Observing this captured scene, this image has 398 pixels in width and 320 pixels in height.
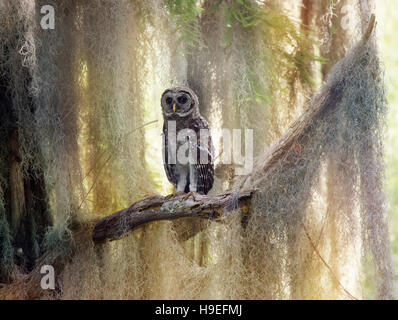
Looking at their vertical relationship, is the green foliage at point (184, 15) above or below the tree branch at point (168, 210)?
above

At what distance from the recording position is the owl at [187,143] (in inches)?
135

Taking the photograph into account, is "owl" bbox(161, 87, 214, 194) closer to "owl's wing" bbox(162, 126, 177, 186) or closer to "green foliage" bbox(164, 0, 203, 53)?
"owl's wing" bbox(162, 126, 177, 186)

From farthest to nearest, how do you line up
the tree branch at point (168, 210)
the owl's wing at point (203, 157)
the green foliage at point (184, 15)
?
the owl's wing at point (203, 157) < the green foliage at point (184, 15) < the tree branch at point (168, 210)

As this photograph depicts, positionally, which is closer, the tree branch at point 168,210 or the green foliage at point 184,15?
the tree branch at point 168,210

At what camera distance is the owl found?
3.42m

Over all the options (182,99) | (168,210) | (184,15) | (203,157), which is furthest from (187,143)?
(184,15)

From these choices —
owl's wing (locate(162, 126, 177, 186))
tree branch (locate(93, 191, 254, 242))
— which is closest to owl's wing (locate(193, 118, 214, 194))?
owl's wing (locate(162, 126, 177, 186))

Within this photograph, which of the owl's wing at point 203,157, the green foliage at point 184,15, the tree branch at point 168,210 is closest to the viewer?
the tree branch at point 168,210

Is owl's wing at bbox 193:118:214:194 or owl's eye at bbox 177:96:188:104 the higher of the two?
owl's eye at bbox 177:96:188:104

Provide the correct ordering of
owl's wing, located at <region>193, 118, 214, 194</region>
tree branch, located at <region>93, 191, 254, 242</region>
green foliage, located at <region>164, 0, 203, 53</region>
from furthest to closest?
owl's wing, located at <region>193, 118, 214, 194</region> < green foliage, located at <region>164, 0, 203, 53</region> < tree branch, located at <region>93, 191, 254, 242</region>

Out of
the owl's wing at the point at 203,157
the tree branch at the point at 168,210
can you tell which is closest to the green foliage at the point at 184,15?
the owl's wing at the point at 203,157

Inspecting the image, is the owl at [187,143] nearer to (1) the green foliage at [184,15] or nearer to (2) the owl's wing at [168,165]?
(2) the owl's wing at [168,165]

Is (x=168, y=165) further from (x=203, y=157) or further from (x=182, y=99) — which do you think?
(x=182, y=99)
